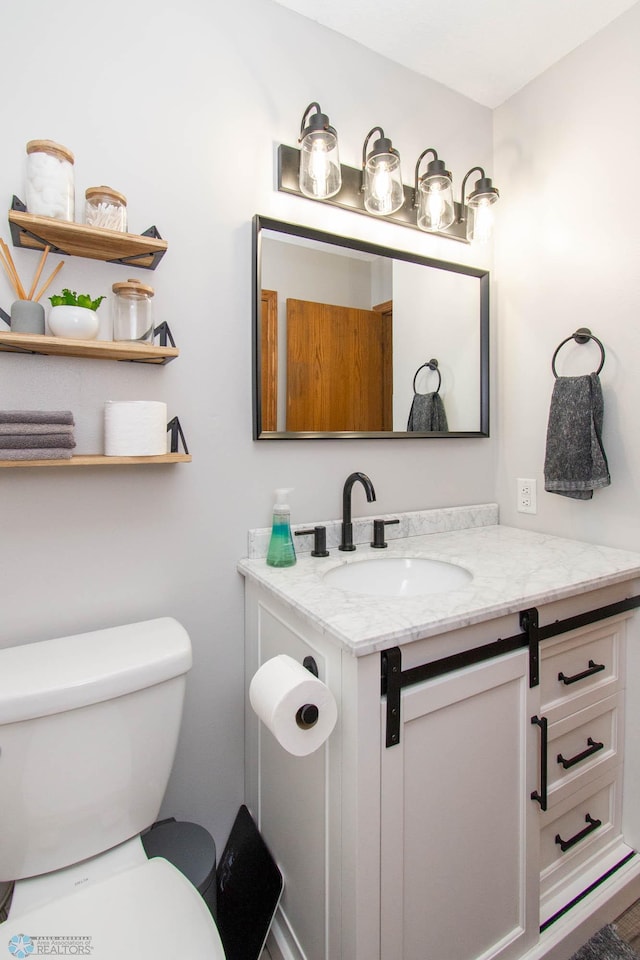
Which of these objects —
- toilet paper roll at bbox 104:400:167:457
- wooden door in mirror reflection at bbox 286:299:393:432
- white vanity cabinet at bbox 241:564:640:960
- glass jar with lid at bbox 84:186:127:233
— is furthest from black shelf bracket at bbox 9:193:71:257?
white vanity cabinet at bbox 241:564:640:960

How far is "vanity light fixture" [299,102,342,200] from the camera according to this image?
1295 millimetres

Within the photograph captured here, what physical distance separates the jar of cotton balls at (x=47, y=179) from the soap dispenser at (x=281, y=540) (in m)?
0.83

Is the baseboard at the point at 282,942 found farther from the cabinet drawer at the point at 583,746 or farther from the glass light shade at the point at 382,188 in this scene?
the glass light shade at the point at 382,188

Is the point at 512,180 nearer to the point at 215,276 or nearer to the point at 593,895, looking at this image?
the point at 215,276

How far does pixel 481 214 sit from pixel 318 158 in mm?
631

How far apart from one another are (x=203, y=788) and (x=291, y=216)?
1.65 m

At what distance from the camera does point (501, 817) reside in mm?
1082

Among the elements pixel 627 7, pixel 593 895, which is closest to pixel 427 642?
pixel 593 895

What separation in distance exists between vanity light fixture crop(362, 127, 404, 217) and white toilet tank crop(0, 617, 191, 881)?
54.1 inches

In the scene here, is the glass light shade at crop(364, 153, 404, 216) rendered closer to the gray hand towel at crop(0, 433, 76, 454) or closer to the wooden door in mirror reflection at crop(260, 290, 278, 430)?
the wooden door in mirror reflection at crop(260, 290, 278, 430)

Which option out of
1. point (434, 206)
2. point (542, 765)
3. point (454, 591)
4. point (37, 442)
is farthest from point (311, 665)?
point (434, 206)

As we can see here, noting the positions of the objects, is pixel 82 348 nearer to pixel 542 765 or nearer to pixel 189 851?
pixel 189 851

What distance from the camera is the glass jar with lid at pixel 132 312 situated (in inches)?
44.8

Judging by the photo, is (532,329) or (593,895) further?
(532,329)
